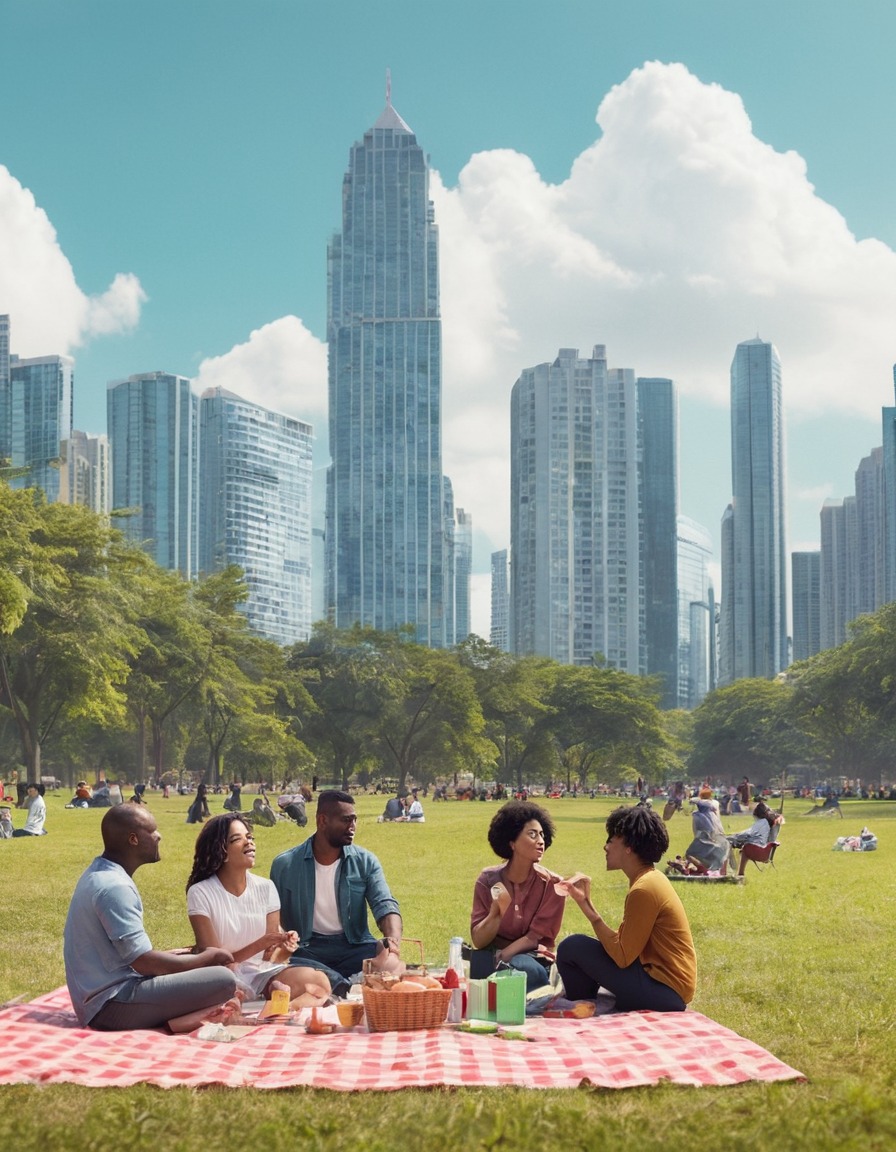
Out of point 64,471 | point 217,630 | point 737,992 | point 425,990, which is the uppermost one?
point 64,471

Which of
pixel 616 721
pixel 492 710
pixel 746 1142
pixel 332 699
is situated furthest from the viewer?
pixel 616 721

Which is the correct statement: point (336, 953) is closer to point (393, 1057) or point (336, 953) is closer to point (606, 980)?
point (606, 980)

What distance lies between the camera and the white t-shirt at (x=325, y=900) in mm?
8539

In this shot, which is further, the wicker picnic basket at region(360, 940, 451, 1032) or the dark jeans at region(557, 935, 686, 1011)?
the dark jeans at region(557, 935, 686, 1011)

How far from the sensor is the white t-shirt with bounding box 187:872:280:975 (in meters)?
7.93

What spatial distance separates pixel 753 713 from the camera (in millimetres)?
103375

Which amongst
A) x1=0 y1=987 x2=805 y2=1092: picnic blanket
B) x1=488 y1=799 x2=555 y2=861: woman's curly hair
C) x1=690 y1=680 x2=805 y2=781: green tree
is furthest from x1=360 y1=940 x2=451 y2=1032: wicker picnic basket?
x1=690 y1=680 x2=805 y2=781: green tree

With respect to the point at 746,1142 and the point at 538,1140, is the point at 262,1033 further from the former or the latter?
the point at 746,1142

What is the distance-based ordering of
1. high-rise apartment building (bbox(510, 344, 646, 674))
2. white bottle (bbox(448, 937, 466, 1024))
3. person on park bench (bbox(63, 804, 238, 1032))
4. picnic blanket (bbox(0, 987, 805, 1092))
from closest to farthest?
picnic blanket (bbox(0, 987, 805, 1092)) → person on park bench (bbox(63, 804, 238, 1032)) → white bottle (bbox(448, 937, 466, 1024)) → high-rise apartment building (bbox(510, 344, 646, 674))

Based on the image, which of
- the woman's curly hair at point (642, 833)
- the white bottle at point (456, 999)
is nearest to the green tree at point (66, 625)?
the white bottle at point (456, 999)

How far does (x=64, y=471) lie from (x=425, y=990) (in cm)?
19145

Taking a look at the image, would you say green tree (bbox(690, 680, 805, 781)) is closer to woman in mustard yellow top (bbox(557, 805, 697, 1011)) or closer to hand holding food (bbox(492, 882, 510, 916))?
hand holding food (bbox(492, 882, 510, 916))

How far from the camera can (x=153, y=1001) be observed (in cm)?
711

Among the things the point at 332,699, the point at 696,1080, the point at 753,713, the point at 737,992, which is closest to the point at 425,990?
the point at 696,1080
